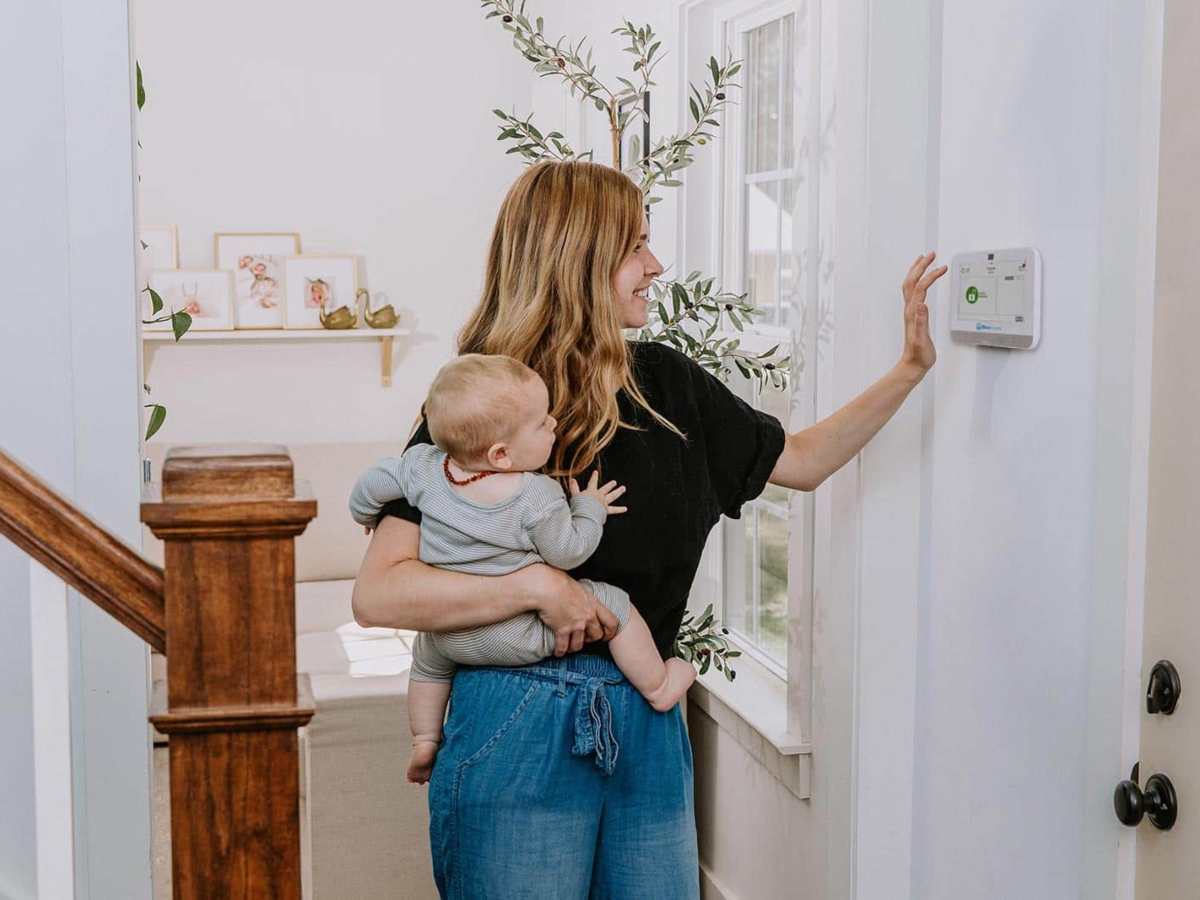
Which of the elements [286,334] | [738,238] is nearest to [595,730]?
[738,238]

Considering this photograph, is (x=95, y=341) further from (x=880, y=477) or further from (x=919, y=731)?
(x=919, y=731)

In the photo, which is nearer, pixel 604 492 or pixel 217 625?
pixel 217 625

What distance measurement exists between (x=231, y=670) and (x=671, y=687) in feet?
2.77

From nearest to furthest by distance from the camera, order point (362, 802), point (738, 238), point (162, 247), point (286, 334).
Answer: point (362, 802) → point (738, 238) → point (162, 247) → point (286, 334)

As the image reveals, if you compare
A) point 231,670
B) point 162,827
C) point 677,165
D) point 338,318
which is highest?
point 677,165

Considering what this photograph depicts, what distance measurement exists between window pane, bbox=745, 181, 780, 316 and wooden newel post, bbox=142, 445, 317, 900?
2.14m

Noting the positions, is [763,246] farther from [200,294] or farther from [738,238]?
[200,294]

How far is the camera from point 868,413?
1.94 m

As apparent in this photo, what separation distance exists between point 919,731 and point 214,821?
131cm

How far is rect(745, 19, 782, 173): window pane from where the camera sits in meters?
3.01

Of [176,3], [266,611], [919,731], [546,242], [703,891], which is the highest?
[176,3]

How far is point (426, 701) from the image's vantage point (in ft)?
6.09

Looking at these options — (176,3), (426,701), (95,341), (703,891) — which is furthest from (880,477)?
(176,3)

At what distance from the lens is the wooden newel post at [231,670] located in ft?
3.28
